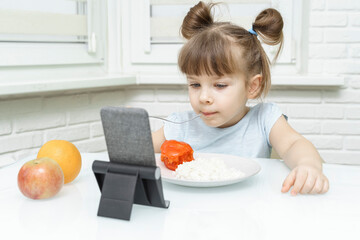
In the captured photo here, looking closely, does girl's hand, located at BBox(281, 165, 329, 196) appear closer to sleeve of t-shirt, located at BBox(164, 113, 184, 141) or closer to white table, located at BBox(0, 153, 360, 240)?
white table, located at BBox(0, 153, 360, 240)

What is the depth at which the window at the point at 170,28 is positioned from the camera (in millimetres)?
2113

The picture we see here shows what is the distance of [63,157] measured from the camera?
35.0 inches

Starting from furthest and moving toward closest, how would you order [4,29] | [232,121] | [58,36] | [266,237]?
[58,36]
[4,29]
[232,121]
[266,237]

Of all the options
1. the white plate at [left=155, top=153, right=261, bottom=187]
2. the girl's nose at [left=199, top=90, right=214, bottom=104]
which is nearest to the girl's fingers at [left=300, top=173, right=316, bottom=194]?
the white plate at [left=155, top=153, right=261, bottom=187]

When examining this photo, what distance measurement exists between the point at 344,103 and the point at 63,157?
1663 millimetres

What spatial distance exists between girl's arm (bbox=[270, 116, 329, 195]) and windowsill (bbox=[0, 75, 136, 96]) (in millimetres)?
939

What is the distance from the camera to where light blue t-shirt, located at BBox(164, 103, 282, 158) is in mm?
1459

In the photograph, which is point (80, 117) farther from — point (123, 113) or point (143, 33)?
point (123, 113)

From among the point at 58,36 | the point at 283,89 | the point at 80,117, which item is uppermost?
the point at 58,36

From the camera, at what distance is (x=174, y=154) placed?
0.95 meters

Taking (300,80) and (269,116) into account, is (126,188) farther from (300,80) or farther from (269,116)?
(300,80)

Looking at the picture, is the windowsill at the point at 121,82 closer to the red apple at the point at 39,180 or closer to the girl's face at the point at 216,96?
the girl's face at the point at 216,96

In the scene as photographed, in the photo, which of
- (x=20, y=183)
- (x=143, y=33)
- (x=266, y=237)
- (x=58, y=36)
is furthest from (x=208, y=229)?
(x=143, y=33)

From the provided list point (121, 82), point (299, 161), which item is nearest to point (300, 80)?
point (121, 82)
